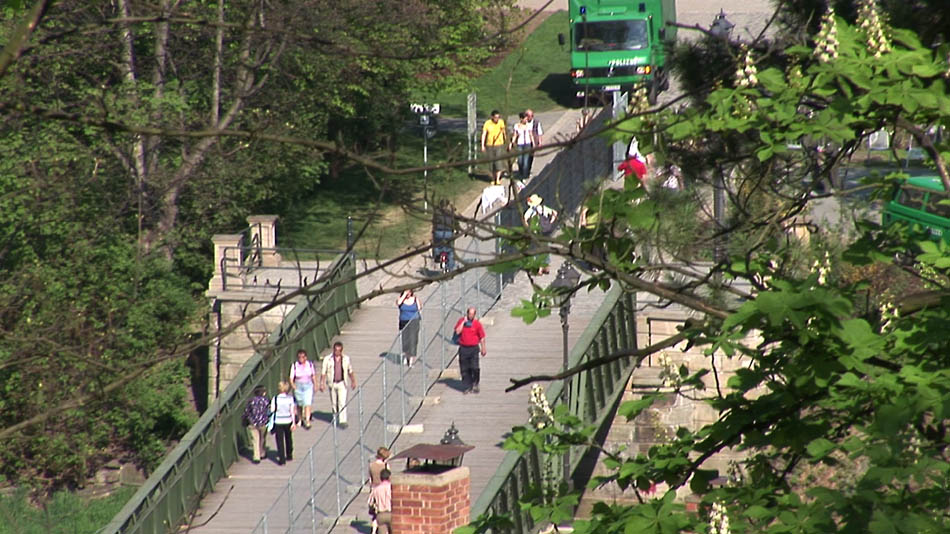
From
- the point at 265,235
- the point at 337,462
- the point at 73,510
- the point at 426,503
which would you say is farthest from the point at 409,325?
the point at 265,235

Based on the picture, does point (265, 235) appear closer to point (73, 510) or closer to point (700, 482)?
point (73, 510)

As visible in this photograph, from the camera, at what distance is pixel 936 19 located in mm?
8992

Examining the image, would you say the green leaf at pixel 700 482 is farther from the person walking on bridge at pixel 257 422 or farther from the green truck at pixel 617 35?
the green truck at pixel 617 35

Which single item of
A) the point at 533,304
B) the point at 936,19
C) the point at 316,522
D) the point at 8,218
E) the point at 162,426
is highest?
the point at 936,19

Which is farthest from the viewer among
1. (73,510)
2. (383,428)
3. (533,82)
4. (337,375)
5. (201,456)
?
(533,82)

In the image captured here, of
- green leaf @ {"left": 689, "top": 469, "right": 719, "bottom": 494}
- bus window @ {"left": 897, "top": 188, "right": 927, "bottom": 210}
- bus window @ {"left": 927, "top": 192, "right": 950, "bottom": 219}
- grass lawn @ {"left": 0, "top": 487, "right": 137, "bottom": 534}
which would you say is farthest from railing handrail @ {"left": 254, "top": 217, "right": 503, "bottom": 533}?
green leaf @ {"left": 689, "top": 469, "right": 719, "bottom": 494}

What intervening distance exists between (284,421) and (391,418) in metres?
1.45

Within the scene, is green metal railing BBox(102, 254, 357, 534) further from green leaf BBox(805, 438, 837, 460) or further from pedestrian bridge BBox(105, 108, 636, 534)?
green leaf BBox(805, 438, 837, 460)

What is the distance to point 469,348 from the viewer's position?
854 inches

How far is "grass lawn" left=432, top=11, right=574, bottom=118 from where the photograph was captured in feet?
152

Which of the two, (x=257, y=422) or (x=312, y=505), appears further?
(x=257, y=422)

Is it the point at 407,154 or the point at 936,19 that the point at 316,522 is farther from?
the point at 407,154

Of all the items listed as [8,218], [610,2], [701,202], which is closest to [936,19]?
[701,202]

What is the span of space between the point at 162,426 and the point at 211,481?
494 inches
